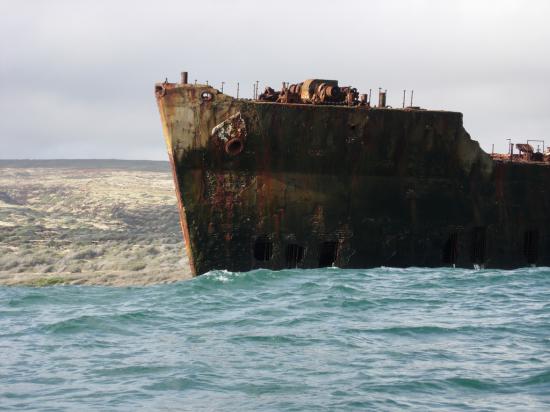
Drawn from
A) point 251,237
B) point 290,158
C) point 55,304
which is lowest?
point 55,304

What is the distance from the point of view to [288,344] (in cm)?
1224

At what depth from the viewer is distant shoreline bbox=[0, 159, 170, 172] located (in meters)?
63.1

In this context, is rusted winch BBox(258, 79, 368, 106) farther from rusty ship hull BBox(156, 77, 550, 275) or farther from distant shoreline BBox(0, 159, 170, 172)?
distant shoreline BBox(0, 159, 170, 172)

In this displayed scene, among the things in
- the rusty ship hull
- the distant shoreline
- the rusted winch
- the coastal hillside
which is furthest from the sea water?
the distant shoreline

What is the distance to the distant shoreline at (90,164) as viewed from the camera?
63.1m

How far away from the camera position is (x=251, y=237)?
1728 centimetres

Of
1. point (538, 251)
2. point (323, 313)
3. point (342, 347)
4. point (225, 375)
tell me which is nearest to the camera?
point (225, 375)

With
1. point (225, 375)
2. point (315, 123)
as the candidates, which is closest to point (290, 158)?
point (315, 123)

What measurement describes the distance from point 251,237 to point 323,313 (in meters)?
3.18

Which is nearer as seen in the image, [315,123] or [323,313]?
[323,313]

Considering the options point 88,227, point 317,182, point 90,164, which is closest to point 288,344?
point 317,182

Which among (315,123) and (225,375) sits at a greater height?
(315,123)

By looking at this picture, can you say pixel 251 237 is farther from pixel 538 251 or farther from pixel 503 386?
pixel 503 386

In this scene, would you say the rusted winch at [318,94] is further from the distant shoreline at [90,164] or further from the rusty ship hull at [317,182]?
the distant shoreline at [90,164]
